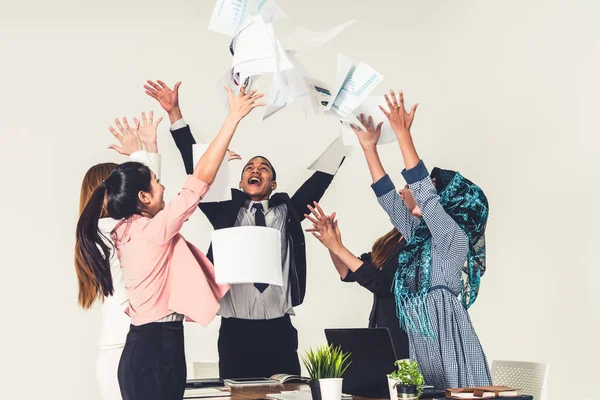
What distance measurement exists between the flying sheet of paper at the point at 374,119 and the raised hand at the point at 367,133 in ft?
0.06

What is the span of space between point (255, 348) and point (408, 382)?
126cm

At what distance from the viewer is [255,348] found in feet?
9.90

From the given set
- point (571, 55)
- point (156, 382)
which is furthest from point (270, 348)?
point (571, 55)

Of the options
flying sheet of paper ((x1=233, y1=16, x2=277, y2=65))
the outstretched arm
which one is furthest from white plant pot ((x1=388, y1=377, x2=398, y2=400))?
flying sheet of paper ((x1=233, y1=16, x2=277, y2=65))

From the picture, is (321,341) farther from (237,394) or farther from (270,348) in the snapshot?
(237,394)

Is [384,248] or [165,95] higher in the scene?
[165,95]

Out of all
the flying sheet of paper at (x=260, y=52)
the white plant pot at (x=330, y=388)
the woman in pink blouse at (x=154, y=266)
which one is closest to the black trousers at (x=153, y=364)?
the woman in pink blouse at (x=154, y=266)

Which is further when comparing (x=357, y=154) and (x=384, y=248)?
(x=357, y=154)

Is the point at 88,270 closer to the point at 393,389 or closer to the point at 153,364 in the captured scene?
the point at 153,364

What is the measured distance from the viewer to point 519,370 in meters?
2.93

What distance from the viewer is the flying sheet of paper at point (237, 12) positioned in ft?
8.35

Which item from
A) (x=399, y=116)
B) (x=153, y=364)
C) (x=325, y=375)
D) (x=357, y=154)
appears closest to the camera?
(x=325, y=375)

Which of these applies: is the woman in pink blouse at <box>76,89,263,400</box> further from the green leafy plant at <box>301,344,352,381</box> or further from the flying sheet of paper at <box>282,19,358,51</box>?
the green leafy plant at <box>301,344,352,381</box>

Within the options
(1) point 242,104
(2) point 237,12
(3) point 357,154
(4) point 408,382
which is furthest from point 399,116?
(3) point 357,154
